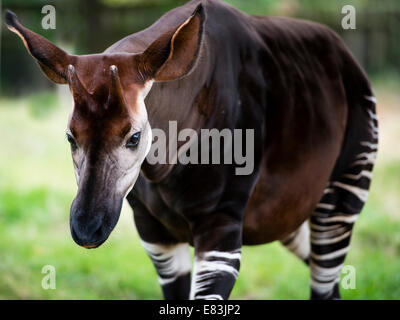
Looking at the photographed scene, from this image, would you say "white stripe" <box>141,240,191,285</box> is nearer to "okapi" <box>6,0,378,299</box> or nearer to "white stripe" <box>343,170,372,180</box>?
"okapi" <box>6,0,378,299</box>

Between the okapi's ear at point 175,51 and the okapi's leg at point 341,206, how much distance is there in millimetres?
1303

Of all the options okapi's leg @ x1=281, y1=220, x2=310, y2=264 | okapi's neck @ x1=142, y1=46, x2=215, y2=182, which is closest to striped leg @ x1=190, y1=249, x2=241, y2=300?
okapi's neck @ x1=142, y1=46, x2=215, y2=182

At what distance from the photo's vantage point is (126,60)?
1.92 meters

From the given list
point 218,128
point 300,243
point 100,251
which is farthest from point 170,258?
point 100,251

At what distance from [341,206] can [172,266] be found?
2.98 feet

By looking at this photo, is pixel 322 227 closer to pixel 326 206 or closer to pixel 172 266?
pixel 326 206

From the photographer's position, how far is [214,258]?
2.33 metres

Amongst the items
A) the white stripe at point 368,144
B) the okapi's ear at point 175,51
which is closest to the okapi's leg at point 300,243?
the white stripe at point 368,144

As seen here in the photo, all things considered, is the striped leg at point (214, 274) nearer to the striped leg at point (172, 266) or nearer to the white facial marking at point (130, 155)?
the striped leg at point (172, 266)

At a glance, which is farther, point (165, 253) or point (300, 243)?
point (300, 243)

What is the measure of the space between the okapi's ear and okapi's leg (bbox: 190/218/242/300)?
64cm

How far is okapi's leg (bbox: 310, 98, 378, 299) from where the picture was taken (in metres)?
3.04

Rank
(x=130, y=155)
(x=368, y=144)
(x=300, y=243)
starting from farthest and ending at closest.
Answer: (x=300, y=243)
(x=368, y=144)
(x=130, y=155)
